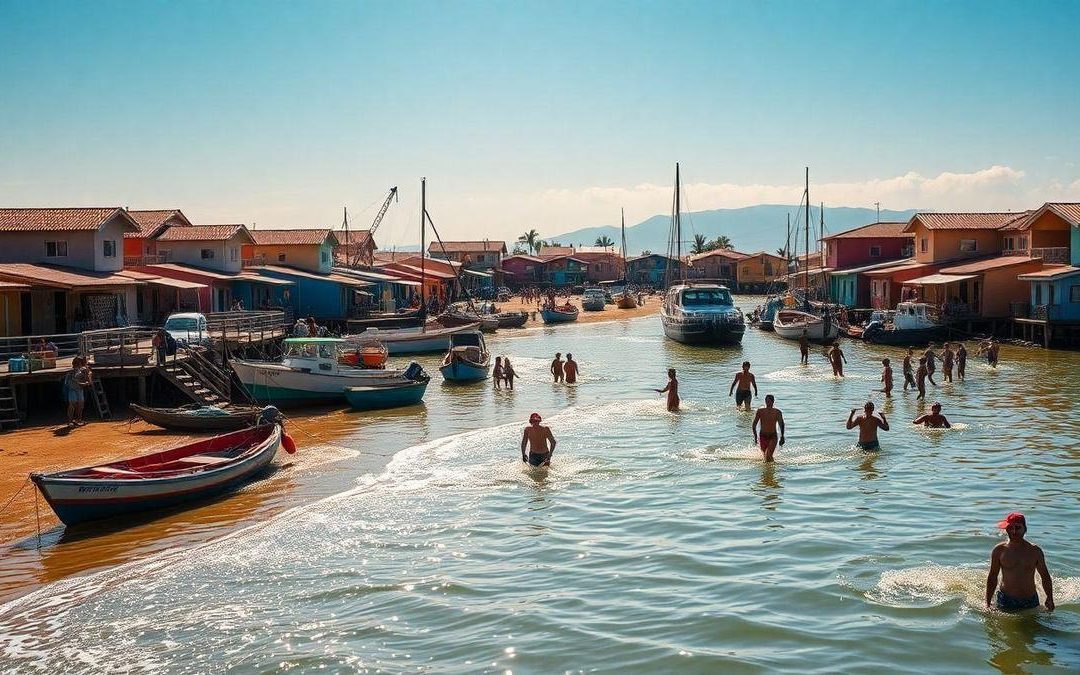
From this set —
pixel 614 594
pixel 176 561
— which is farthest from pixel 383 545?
pixel 614 594

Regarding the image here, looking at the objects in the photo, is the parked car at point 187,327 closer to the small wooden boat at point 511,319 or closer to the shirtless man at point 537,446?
the shirtless man at point 537,446

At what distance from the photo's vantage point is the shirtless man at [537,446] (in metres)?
21.7

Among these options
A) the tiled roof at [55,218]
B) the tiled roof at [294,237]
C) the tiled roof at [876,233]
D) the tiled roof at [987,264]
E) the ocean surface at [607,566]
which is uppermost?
the tiled roof at [876,233]

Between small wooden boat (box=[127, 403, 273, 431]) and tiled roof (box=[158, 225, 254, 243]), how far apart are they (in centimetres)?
2845

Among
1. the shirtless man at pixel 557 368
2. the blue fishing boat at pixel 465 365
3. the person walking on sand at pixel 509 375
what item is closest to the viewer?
the person walking on sand at pixel 509 375

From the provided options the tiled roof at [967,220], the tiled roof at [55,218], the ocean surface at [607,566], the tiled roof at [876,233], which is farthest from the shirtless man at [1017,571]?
the tiled roof at [876,233]

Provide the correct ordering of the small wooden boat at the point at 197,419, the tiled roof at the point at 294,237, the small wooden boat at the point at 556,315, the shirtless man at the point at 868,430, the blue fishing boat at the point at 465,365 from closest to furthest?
the shirtless man at the point at 868,430
the small wooden boat at the point at 197,419
the blue fishing boat at the point at 465,365
the tiled roof at the point at 294,237
the small wooden boat at the point at 556,315

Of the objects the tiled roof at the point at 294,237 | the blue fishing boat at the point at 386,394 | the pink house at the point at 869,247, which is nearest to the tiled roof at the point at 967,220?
the pink house at the point at 869,247

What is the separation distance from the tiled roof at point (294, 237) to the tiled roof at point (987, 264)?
37428 mm

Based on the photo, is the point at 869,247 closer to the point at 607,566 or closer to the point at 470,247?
the point at 470,247

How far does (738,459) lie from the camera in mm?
22859

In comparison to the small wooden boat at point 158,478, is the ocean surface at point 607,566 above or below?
below

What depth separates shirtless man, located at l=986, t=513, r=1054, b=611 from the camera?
12047 millimetres

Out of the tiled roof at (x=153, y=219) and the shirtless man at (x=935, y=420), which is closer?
the shirtless man at (x=935, y=420)
